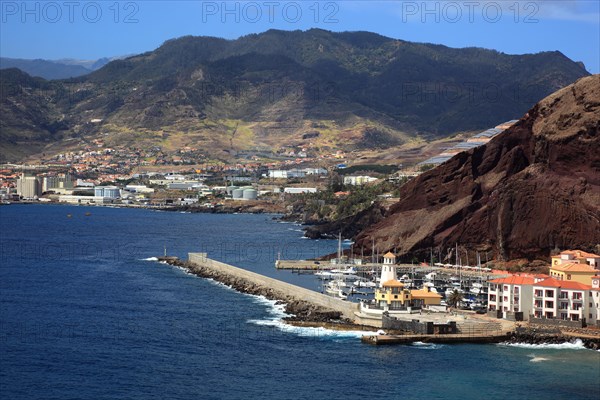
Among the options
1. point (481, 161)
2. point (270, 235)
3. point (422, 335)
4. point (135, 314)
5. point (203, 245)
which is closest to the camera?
point (422, 335)

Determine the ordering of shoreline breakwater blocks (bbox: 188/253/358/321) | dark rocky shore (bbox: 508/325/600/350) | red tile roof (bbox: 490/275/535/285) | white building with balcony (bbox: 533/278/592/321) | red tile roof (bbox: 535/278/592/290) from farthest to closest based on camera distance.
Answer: shoreline breakwater blocks (bbox: 188/253/358/321)
red tile roof (bbox: 490/275/535/285)
red tile roof (bbox: 535/278/592/290)
white building with balcony (bbox: 533/278/592/321)
dark rocky shore (bbox: 508/325/600/350)

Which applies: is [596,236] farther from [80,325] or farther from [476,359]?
[80,325]

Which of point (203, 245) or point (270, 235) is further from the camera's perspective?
point (270, 235)

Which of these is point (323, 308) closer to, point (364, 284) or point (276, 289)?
point (276, 289)

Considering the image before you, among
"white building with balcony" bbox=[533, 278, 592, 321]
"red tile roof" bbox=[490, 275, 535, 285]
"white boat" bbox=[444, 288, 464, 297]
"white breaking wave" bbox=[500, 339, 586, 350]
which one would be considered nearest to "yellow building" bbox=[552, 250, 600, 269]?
"white boat" bbox=[444, 288, 464, 297]

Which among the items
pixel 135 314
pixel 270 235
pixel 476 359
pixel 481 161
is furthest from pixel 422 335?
pixel 270 235

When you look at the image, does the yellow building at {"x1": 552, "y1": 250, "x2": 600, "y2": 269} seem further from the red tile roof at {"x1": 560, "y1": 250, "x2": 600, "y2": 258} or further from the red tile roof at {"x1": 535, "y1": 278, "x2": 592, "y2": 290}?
the red tile roof at {"x1": 535, "y1": 278, "x2": 592, "y2": 290}
